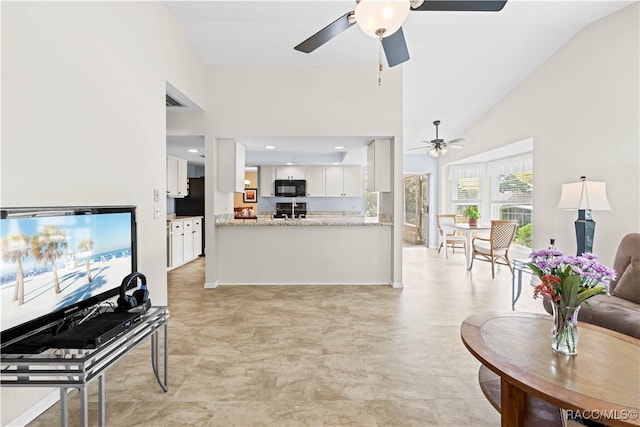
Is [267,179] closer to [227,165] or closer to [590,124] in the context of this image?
[227,165]

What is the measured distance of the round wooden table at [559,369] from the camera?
1114 millimetres

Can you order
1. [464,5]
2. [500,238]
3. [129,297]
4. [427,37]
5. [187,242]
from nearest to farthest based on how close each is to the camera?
[129,297]
[464,5]
[427,37]
[500,238]
[187,242]

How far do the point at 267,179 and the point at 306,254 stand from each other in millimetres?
3667

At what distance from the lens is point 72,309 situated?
1.64m

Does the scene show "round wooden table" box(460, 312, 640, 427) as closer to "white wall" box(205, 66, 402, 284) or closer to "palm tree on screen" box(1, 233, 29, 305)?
"palm tree on screen" box(1, 233, 29, 305)

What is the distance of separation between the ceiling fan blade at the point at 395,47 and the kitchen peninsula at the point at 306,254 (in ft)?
7.76

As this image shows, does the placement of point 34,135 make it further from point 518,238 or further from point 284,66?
point 518,238

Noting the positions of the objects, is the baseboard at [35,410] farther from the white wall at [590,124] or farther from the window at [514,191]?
the window at [514,191]

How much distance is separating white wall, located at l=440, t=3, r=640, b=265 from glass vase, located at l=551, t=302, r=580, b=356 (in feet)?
8.51

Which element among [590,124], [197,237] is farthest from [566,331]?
[197,237]

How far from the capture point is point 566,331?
4.86ft

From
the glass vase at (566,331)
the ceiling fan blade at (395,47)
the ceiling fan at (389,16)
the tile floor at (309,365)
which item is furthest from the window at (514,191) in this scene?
the glass vase at (566,331)

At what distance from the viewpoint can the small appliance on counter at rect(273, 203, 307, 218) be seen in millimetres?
7679

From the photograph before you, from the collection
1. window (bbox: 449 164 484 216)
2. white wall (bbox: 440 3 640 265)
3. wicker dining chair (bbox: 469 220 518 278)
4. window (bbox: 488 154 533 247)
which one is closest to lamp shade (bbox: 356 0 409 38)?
white wall (bbox: 440 3 640 265)
